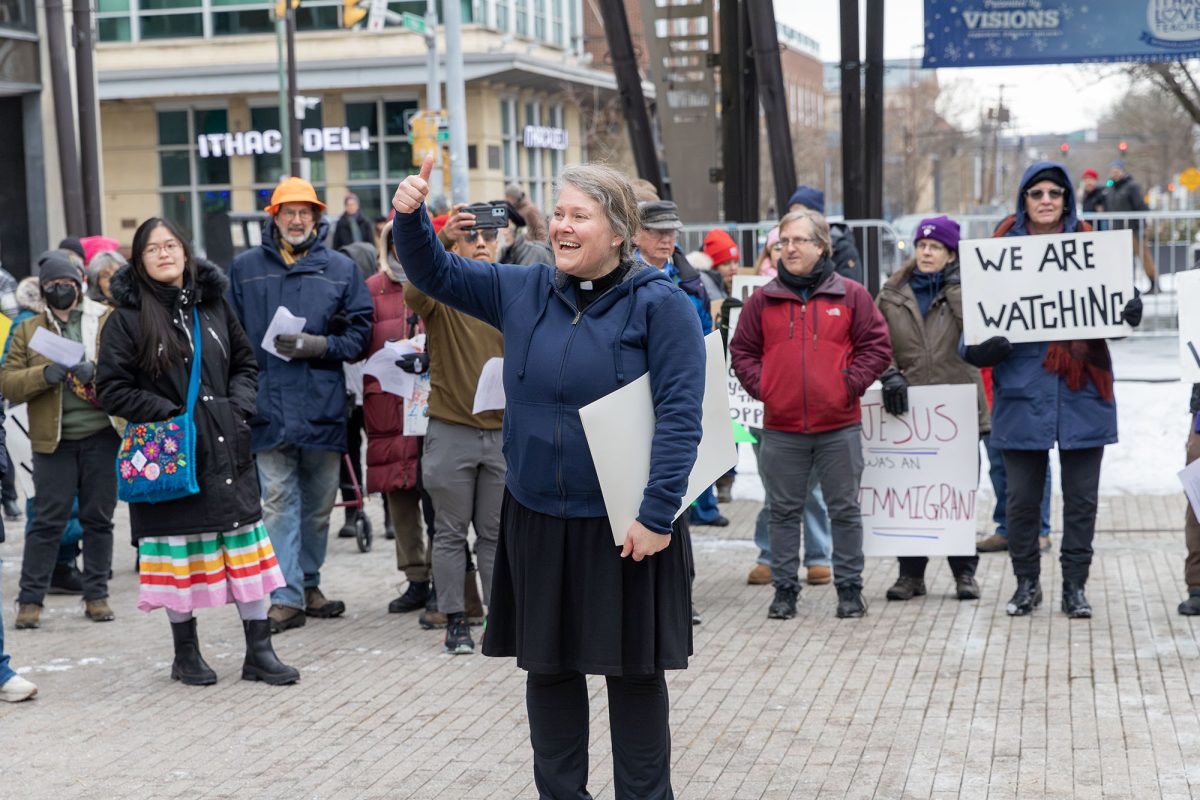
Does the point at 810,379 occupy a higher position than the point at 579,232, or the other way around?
the point at 579,232

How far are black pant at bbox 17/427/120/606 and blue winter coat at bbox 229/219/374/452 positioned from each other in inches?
46.9

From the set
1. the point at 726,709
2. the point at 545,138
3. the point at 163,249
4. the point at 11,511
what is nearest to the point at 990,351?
the point at 726,709

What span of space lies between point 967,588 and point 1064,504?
2.97 ft

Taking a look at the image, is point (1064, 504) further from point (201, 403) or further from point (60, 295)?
point (60, 295)

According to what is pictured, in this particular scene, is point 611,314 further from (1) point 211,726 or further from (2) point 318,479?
(2) point 318,479

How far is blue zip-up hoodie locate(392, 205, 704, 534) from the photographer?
4.47m

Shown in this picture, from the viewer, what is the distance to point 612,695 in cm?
471

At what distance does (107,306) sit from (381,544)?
274cm

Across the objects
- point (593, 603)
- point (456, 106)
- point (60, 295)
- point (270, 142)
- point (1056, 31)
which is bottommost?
point (593, 603)

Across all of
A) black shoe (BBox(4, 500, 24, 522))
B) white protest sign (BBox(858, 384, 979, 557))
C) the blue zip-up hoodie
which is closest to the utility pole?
black shoe (BBox(4, 500, 24, 522))

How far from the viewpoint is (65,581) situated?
926 centimetres

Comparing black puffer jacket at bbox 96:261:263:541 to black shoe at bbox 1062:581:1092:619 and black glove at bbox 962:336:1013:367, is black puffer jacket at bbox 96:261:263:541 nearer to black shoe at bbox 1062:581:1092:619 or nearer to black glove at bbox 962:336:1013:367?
black glove at bbox 962:336:1013:367

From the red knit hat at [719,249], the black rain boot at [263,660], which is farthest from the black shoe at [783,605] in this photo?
the red knit hat at [719,249]

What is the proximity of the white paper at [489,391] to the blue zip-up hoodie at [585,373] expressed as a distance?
2.35 meters
